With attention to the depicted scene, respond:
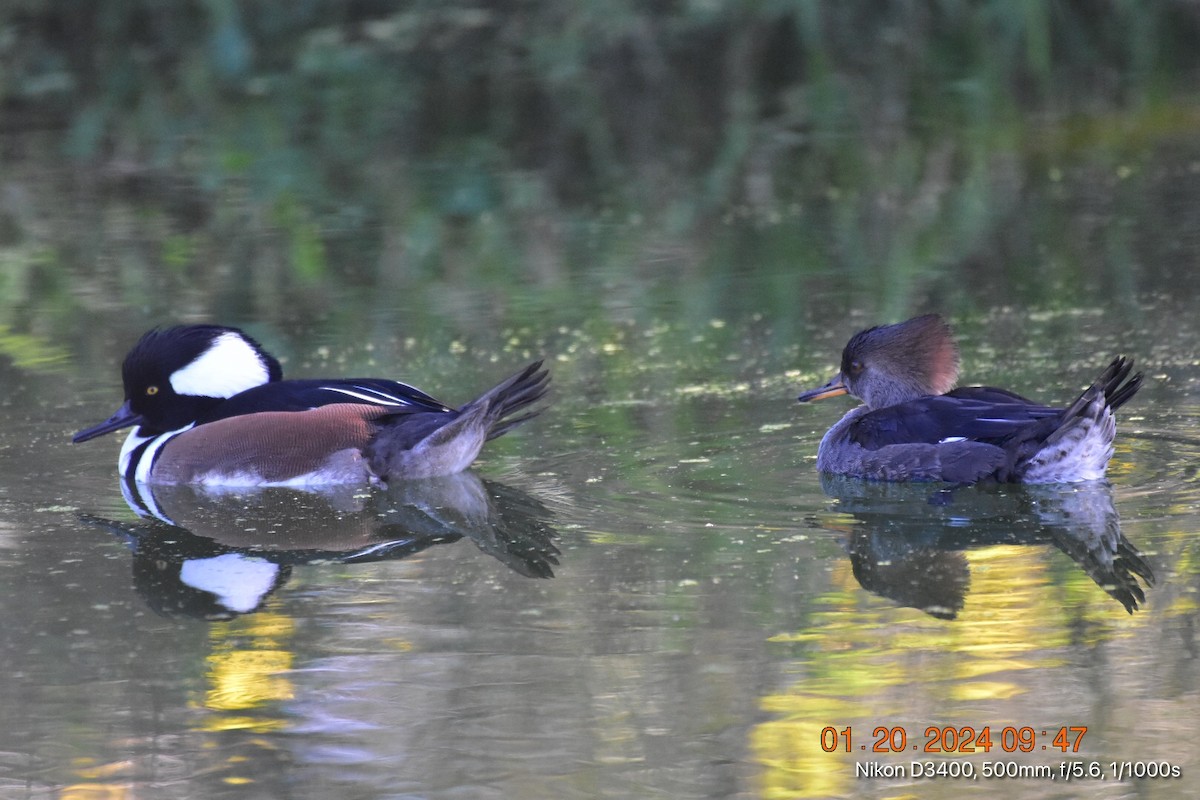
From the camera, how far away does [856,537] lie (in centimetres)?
594

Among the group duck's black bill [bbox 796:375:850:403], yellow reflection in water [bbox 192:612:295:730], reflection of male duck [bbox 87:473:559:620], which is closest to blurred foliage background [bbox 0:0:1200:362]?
duck's black bill [bbox 796:375:850:403]

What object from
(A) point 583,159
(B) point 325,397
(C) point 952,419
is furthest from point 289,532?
(A) point 583,159

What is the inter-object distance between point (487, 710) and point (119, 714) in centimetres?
95

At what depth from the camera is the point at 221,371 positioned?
743cm

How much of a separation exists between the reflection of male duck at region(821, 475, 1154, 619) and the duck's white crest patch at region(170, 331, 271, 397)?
247 cm

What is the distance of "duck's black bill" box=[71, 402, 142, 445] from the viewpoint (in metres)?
7.34

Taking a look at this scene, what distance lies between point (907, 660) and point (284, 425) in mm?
3121

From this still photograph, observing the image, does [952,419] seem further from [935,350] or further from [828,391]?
[828,391]

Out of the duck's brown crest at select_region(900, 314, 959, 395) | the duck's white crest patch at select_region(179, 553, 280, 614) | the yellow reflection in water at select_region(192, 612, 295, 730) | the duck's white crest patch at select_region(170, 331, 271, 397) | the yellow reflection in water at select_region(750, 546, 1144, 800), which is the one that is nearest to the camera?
the yellow reflection in water at select_region(750, 546, 1144, 800)

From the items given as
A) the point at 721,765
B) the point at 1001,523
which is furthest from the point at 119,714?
the point at 1001,523

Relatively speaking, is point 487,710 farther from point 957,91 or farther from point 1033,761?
point 957,91

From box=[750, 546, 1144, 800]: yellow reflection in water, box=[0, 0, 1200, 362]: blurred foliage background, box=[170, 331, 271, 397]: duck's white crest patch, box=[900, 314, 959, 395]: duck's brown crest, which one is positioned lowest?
box=[0, 0, 1200, 362]: blurred foliage background

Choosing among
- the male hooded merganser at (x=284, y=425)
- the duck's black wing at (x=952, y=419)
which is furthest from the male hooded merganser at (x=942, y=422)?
the male hooded merganser at (x=284, y=425)

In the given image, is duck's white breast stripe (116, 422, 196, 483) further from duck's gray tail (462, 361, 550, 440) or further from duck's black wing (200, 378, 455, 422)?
duck's gray tail (462, 361, 550, 440)
